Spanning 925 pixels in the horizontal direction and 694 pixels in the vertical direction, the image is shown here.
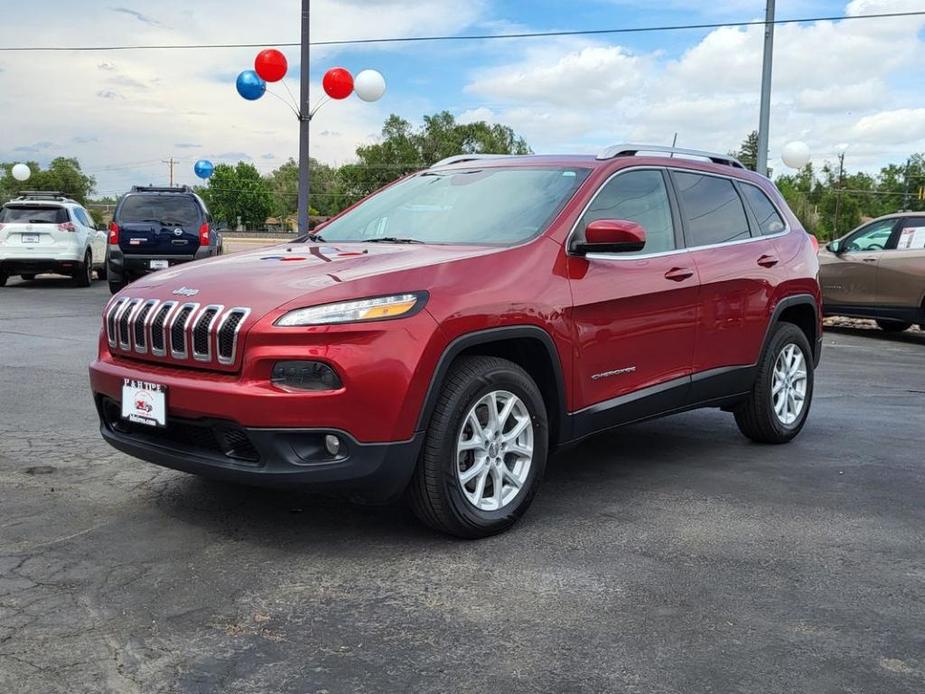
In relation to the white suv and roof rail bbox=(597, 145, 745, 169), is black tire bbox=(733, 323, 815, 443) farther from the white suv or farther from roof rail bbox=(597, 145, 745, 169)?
the white suv

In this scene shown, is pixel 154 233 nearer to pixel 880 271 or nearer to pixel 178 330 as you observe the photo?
pixel 880 271

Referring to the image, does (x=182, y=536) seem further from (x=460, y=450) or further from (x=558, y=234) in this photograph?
(x=558, y=234)

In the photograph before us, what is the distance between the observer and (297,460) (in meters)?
Result: 3.69

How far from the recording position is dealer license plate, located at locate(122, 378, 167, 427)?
3.88 metres

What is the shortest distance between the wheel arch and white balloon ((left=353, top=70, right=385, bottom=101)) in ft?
44.5

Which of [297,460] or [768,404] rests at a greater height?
[297,460]

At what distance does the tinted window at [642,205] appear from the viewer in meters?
4.83

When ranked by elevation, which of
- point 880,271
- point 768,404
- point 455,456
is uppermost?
point 880,271

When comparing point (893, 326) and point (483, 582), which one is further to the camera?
point (893, 326)

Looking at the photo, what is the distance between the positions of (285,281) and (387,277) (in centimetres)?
41

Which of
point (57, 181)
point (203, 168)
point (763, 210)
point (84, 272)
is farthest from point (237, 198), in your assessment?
point (763, 210)

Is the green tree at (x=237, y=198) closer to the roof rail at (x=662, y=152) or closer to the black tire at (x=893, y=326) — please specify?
the black tire at (x=893, y=326)

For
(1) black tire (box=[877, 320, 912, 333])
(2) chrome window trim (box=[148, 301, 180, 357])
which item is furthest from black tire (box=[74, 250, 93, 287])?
(2) chrome window trim (box=[148, 301, 180, 357])

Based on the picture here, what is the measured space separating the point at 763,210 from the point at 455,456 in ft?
10.5
